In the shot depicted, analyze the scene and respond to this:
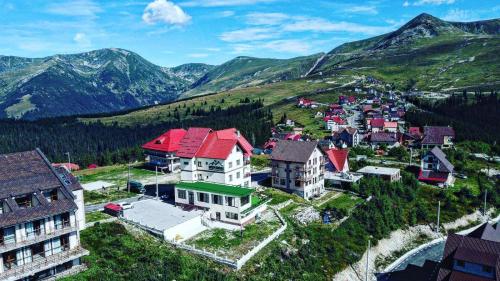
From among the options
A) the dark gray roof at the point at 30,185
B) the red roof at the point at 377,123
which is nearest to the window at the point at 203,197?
the dark gray roof at the point at 30,185

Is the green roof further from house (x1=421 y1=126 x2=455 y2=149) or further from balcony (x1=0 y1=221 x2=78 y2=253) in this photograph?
house (x1=421 y1=126 x2=455 y2=149)

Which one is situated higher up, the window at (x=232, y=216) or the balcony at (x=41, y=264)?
the balcony at (x=41, y=264)

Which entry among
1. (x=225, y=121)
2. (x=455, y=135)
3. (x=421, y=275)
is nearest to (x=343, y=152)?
(x=421, y=275)

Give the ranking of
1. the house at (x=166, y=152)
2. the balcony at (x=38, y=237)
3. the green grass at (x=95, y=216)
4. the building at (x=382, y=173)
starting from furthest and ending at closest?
the house at (x=166, y=152), the building at (x=382, y=173), the green grass at (x=95, y=216), the balcony at (x=38, y=237)

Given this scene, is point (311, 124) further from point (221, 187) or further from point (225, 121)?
point (221, 187)

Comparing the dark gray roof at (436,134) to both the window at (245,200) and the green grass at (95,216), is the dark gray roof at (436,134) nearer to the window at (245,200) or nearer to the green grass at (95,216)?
the window at (245,200)

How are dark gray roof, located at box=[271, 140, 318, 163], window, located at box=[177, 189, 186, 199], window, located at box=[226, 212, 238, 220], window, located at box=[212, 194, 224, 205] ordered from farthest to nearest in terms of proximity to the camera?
dark gray roof, located at box=[271, 140, 318, 163], window, located at box=[177, 189, 186, 199], window, located at box=[212, 194, 224, 205], window, located at box=[226, 212, 238, 220]

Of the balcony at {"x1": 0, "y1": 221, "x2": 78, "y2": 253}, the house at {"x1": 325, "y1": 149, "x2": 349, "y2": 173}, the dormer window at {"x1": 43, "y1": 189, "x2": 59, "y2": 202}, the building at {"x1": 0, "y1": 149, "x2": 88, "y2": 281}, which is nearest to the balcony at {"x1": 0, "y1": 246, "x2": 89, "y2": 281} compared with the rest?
the building at {"x1": 0, "y1": 149, "x2": 88, "y2": 281}
